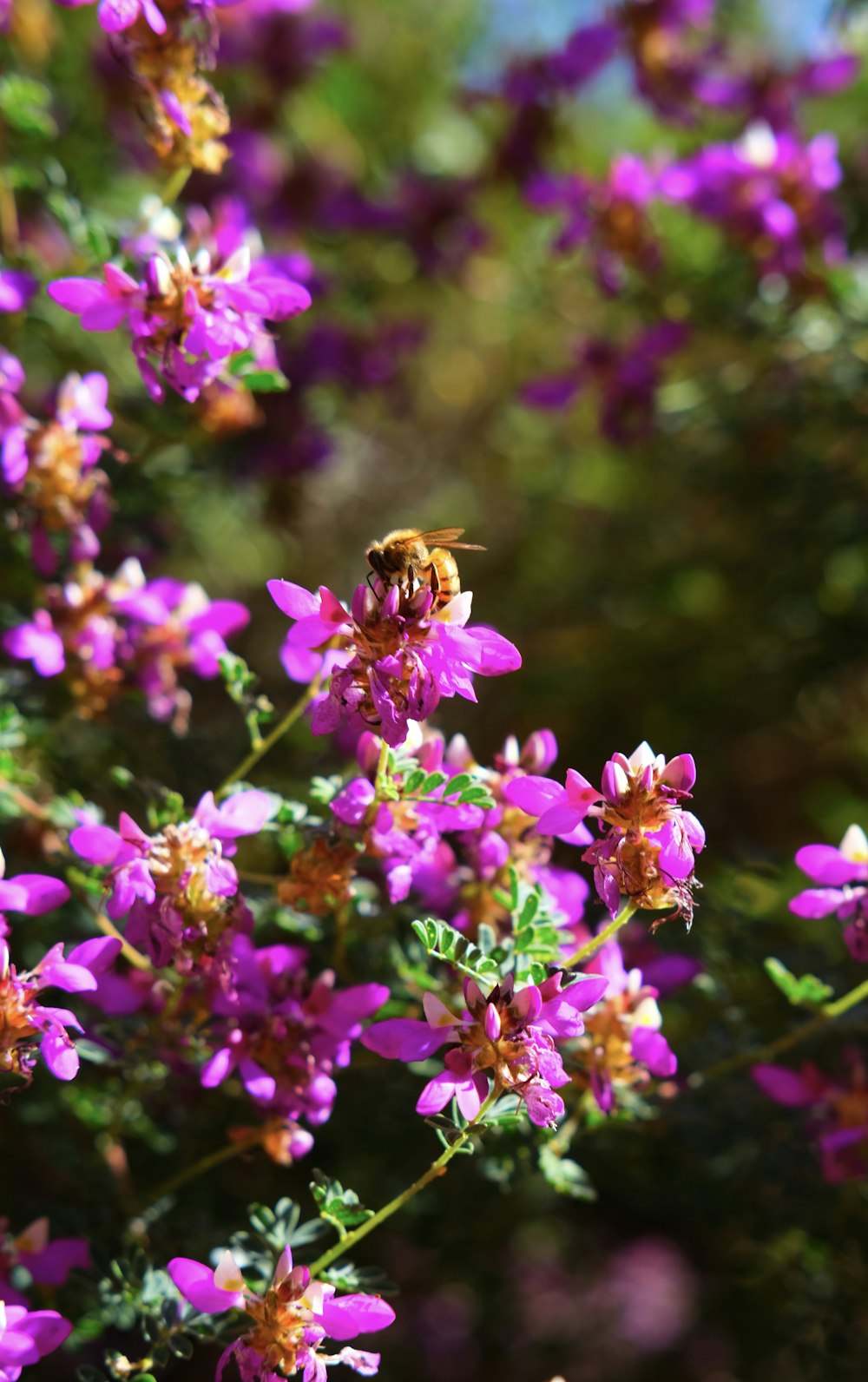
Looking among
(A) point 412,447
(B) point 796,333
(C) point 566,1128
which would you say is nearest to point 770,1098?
(C) point 566,1128

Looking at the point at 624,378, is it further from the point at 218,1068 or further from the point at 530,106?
the point at 218,1068

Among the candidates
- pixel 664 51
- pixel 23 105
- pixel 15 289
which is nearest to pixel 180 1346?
pixel 15 289

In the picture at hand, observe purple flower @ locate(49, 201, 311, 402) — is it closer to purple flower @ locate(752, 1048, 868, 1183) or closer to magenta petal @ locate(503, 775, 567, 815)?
magenta petal @ locate(503, 775, 567, 815)

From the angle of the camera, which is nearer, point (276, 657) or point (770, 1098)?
point (770, 1098)

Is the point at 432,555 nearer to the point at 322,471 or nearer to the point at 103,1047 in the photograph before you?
the point at 103,1047

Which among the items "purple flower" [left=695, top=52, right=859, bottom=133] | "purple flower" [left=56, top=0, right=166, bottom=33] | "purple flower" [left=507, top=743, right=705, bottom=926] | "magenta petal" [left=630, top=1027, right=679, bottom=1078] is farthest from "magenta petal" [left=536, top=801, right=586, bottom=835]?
"purple flower" [left=695, top=52, right=859, bottom=133]

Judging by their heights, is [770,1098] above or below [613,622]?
below
